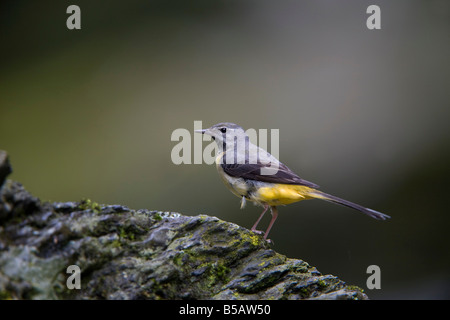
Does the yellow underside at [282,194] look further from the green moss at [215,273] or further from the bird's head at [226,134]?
the green moss at [215,273]

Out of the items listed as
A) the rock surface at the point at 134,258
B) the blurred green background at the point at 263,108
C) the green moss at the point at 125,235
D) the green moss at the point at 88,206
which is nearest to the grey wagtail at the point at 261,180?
the rock surface at the point at 134,258

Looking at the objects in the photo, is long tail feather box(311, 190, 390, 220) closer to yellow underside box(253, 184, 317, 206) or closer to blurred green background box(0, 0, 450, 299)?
yellow underside box(253, 184, 317, 206)

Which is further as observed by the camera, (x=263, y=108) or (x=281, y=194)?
(x=263, y=108)

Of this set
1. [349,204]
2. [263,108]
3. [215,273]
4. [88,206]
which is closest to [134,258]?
[88,206]

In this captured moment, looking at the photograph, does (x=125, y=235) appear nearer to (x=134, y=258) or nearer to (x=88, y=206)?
(x=134, y=258)
